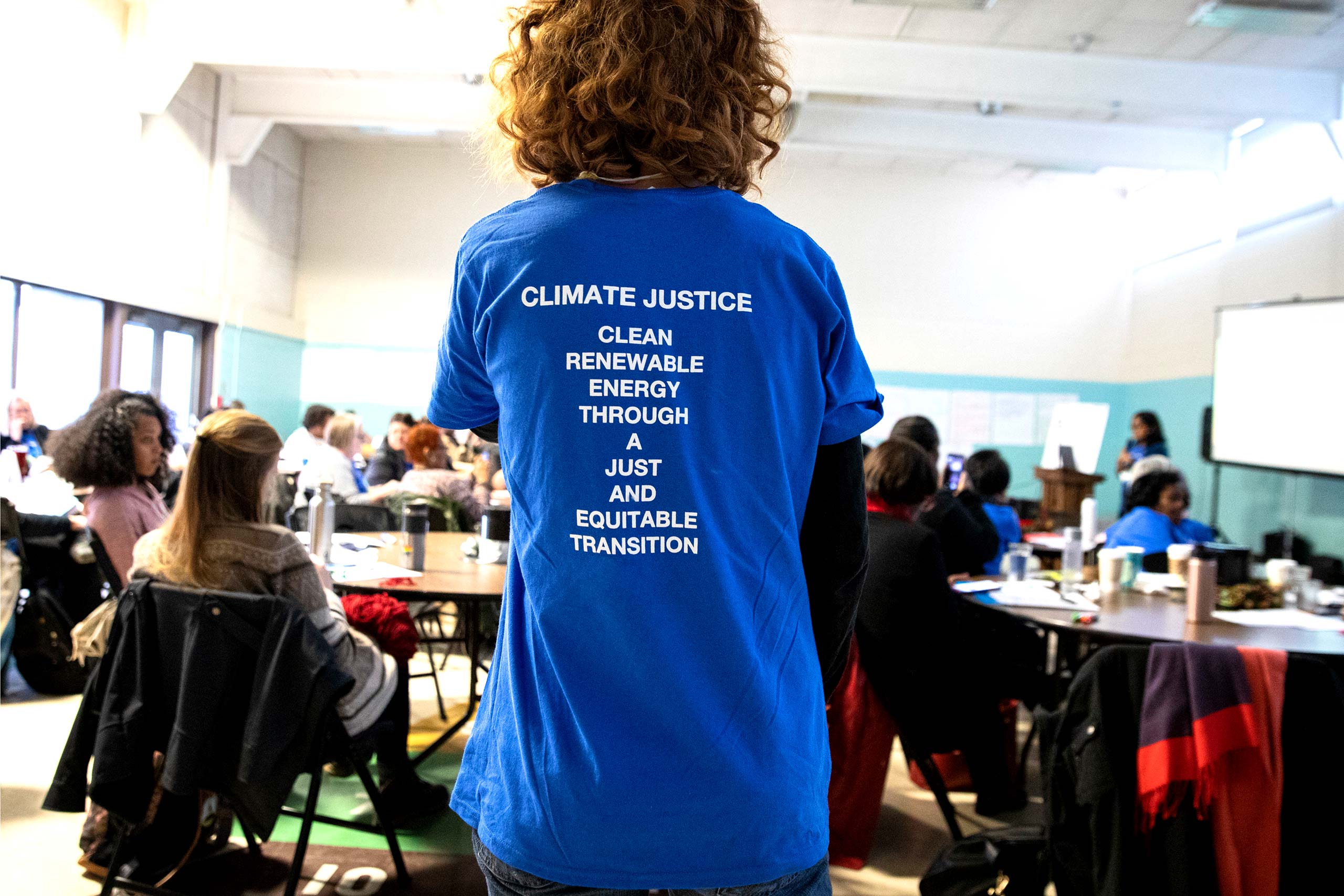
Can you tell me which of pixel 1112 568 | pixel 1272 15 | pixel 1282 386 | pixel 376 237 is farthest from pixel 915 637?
pixel 376 237

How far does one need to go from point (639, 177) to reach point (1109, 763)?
1627 millimetres

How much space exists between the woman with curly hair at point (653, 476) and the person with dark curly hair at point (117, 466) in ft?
10.6

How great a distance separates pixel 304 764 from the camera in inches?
84.1

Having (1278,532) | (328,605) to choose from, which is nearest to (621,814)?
(328,605)

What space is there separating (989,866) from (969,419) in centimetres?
1005

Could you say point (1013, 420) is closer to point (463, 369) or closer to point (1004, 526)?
point (1004, 526)

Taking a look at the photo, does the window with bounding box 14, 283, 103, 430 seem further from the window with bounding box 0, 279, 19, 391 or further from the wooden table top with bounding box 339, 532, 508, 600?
the wooden table top with bounding box 339, 532, 508, 600

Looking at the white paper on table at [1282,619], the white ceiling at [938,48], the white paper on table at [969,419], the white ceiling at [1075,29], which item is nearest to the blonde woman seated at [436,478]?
the white paper on table at [1282,619]

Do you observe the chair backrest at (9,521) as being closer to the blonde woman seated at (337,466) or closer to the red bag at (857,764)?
the blonde woman seated at (337,466)

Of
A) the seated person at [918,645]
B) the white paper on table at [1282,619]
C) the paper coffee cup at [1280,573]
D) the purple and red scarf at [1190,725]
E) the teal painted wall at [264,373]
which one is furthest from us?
the teal painted wall at [264,373]

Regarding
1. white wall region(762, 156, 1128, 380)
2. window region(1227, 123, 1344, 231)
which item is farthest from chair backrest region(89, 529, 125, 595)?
white wall region(762, 156, 1128, 380)

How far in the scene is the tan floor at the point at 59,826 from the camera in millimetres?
2615

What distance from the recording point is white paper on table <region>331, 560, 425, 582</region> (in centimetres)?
277

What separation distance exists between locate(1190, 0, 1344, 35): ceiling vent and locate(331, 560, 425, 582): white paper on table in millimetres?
6687
